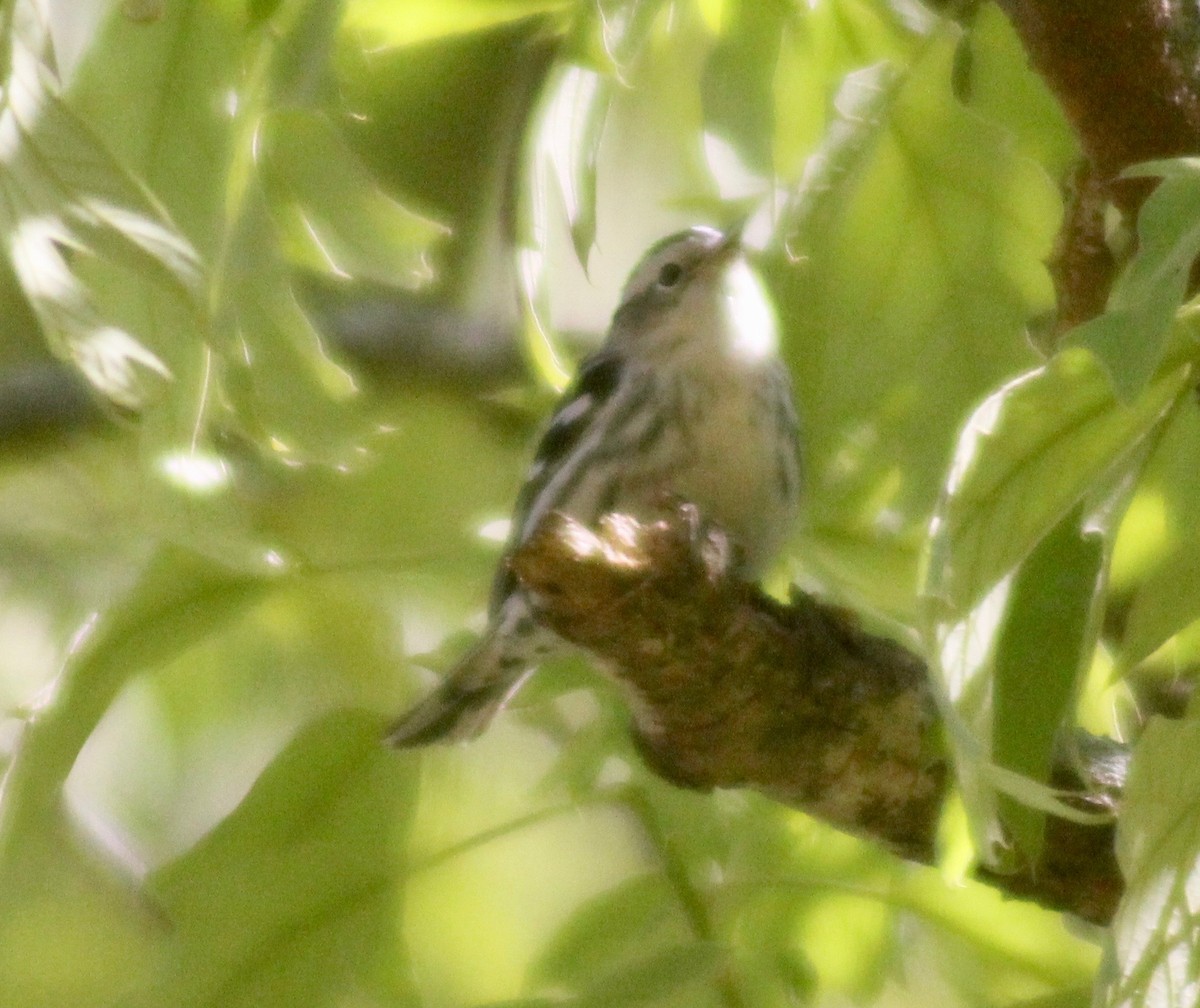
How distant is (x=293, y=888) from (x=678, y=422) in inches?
21.5

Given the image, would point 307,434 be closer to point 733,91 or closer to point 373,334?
point 733,91

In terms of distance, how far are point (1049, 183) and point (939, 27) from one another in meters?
0.07

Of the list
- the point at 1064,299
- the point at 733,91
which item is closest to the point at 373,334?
the point at 733,91

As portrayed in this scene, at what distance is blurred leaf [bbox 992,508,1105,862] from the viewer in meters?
0.42

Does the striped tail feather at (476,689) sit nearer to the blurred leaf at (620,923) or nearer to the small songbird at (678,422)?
the small songbird at (678,422)

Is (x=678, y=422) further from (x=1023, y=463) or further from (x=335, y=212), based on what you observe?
(x=1023, y=463)

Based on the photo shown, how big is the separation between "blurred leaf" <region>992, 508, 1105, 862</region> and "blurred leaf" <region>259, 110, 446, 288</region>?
0.22 meters

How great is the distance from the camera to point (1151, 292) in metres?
0.32

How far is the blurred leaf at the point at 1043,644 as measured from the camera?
424 millimetres

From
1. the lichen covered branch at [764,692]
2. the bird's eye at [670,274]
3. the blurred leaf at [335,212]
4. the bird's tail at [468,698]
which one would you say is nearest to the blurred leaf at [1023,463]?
the lichen covered branch at [764,692]

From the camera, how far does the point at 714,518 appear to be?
0.96 m

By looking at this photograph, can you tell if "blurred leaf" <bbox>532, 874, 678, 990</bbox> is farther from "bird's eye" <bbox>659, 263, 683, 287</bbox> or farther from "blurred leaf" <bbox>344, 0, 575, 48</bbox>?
"bird's eye" <bbox>659, 263, 683, 287</bbox>

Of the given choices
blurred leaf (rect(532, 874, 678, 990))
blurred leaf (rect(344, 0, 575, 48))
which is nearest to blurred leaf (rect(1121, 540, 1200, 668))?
blurred leaf (rect(532, 874, 678, 990))

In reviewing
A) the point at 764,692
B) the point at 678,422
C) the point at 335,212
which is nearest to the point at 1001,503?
the point at 764,692
